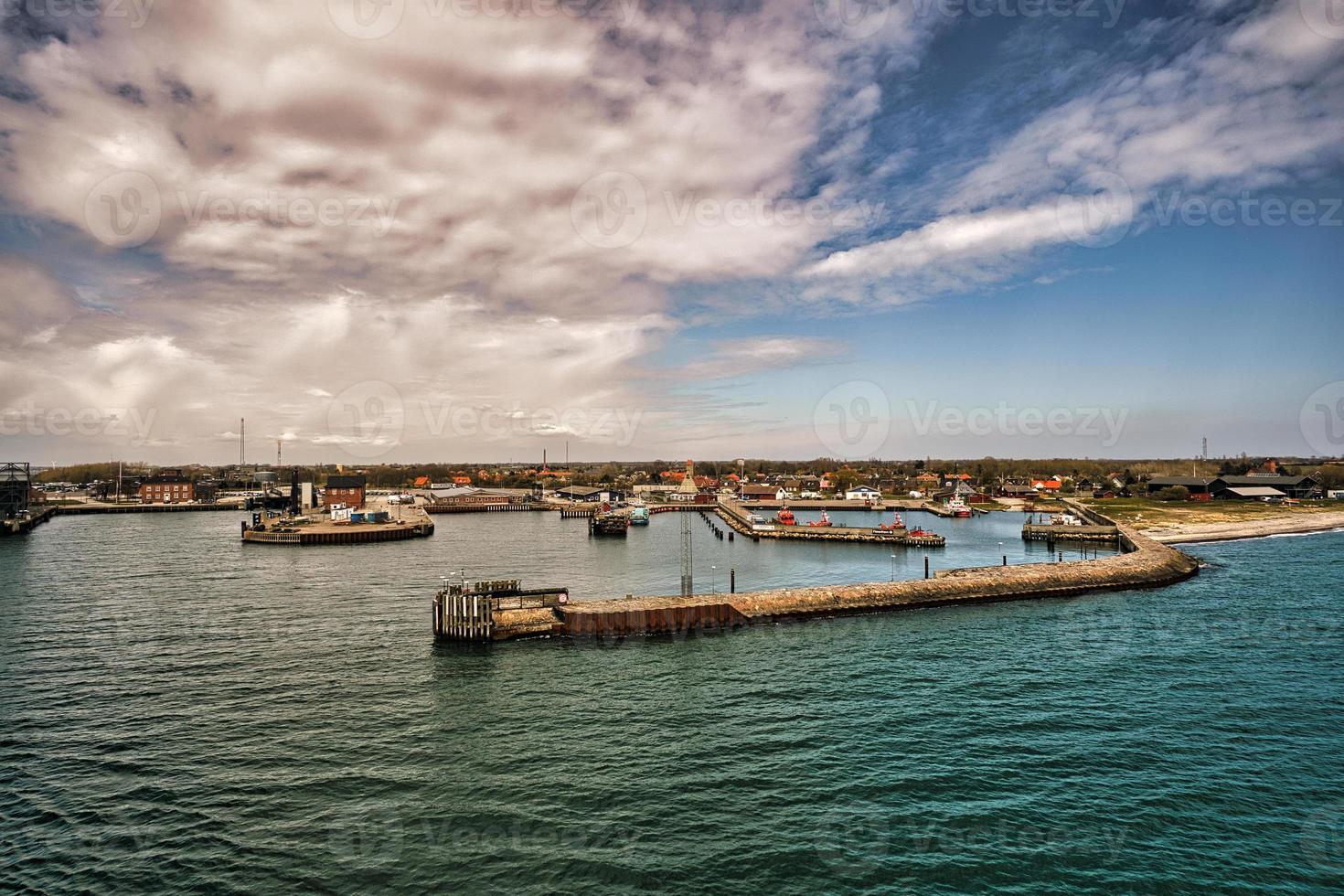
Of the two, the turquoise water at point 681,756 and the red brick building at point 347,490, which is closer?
the turquoise water at point 681,756

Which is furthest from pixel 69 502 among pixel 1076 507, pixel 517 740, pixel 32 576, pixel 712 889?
pixel 1076 507

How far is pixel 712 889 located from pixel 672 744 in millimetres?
8252

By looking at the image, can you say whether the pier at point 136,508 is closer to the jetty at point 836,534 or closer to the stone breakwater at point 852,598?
the jetty at point 836,534

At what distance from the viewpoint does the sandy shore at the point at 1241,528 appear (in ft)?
276

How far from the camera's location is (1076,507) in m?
125

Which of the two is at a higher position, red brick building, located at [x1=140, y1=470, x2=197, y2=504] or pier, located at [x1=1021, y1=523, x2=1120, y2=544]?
red brick building, located at [x1=140, y1=470, x2=197, y2=504]

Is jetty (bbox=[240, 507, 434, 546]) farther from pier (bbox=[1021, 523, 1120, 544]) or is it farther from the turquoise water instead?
pier (bbox=[1021, 523, 1120, 544])

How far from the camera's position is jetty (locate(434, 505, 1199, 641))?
132 ft

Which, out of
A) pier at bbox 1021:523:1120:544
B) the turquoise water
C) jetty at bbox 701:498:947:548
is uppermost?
pier at bbox 1021:523:1120:544

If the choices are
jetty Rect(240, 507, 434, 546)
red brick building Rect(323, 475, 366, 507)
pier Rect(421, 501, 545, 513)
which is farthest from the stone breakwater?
pier Rect(421, 501, 545, 513)

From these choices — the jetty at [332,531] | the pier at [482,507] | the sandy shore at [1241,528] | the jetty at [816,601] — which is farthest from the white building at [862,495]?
the jetty at [816,601]

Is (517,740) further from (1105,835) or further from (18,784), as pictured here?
(1105,835)

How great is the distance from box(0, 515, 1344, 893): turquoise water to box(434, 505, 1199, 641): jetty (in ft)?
6.55

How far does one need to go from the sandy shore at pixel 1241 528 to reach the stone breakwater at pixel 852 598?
885 inches
